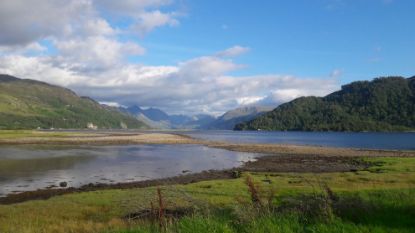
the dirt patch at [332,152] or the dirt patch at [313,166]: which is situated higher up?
the dirt patch at [332,152]

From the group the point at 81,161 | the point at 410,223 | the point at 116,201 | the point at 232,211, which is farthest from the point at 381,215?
the point at 81,161

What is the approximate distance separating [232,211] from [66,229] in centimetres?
1094

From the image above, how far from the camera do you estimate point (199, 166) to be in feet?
231

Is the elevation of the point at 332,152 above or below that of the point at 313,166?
above

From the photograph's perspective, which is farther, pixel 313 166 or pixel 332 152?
pixel 332 152

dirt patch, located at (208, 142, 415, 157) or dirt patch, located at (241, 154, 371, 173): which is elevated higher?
dirt patch, located at (208, 142, 415, 157)

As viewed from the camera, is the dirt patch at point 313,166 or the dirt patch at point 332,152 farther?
the dirt patch at point 332,152

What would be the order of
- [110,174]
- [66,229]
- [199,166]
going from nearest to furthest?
[66,229] < [110,174] < [199,166]

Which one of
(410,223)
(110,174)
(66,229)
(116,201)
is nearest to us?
(410,223)

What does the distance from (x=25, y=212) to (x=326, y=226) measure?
22451mm

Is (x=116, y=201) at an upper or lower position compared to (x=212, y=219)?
lower

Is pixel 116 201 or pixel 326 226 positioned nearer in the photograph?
pixel 326 226

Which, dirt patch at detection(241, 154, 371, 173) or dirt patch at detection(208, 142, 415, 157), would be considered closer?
dirt patch at detection(241, 154, 371, 173)

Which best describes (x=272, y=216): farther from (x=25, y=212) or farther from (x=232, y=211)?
(x=25, y=212)
